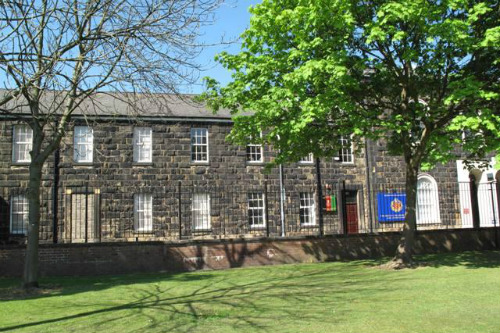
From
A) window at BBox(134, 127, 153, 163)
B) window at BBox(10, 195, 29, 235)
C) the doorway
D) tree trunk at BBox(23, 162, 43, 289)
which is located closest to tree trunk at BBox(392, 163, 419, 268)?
tree trunk at BBox(23, 162, 43, 289)

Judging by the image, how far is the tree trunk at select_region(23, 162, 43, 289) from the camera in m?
11.3

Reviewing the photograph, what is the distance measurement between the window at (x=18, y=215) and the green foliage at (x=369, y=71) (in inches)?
438

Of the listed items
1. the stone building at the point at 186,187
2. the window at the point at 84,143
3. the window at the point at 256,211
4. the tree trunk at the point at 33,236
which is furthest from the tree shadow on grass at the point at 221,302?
the window at the point at 84,143

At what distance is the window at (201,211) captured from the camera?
2200cm

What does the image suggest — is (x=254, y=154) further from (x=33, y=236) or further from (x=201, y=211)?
(x=33, y=236)

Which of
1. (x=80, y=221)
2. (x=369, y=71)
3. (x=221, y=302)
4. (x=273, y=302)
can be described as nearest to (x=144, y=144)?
(x=80, y=221)

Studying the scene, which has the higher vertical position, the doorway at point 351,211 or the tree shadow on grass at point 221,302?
the doorway at point 351,211

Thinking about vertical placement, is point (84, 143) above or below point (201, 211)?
above

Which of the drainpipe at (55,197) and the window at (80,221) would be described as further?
the window at (80,221)

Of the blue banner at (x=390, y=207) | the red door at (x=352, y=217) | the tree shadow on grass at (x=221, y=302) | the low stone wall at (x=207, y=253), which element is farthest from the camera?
the red door at (x=352, y=217)

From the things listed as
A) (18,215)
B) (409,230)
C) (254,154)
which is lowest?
(409,230)

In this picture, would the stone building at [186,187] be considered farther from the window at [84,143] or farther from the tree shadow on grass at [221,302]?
the tree shadow on grass at [221,302]

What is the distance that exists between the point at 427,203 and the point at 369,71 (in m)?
13.5

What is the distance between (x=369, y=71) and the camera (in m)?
14.1
